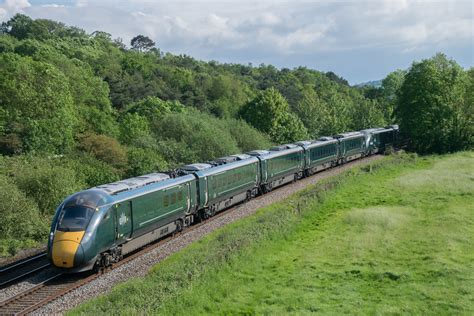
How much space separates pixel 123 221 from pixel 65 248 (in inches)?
116

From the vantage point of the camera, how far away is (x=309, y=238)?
26.4 metres

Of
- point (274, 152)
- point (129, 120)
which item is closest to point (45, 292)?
point (274, 152)

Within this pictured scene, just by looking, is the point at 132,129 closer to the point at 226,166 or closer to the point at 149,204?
the point at 226,166

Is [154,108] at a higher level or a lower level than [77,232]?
higher

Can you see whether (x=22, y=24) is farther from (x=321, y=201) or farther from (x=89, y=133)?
(x=321, y=201)

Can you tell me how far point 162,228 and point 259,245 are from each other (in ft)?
16.0

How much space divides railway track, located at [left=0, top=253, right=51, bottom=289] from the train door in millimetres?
3565

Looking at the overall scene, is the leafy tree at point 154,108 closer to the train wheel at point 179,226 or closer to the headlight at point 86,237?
the train wheel at point 179,226

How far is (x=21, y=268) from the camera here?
72.6 feet

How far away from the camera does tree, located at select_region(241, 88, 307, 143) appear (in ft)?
216

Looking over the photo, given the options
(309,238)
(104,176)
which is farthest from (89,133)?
(309,238)

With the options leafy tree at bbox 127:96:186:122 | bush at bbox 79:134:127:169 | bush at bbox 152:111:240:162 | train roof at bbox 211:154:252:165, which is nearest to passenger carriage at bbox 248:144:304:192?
train roof at bbox 211:154:252:165

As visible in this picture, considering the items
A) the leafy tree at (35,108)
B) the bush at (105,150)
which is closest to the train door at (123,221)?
the bush at (105,150)

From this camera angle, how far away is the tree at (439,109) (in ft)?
212
